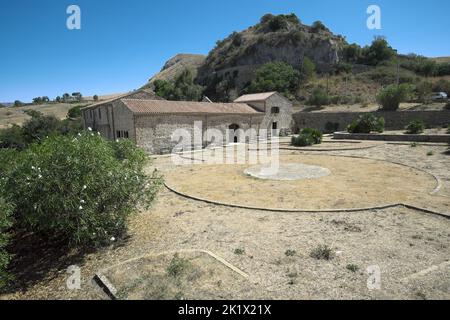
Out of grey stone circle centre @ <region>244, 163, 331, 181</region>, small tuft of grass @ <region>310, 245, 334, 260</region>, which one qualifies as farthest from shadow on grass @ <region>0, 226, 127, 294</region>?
grey stone circle centre @ <region>244, 163, 331, 181</region>

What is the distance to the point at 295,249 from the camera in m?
6.55

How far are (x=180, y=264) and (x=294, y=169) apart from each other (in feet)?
34.8

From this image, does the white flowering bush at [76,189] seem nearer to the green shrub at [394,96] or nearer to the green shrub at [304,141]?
the green shrub at [304,141]

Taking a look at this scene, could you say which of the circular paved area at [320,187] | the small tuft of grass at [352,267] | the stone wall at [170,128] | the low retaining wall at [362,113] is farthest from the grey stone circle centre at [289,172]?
the low retaining wall at [362,113]

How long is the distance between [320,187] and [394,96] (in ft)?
87.3

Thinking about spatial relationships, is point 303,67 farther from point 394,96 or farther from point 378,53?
point 394,96

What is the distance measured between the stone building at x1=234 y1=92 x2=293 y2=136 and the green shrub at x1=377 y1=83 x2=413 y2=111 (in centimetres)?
1075

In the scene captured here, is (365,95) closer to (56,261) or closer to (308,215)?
(308,215)

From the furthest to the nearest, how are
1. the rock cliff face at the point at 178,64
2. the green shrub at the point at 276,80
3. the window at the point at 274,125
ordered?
the rock cliff face at the point at 178,64
the green shrub at the point at 276,80
the window at the point at 274,125

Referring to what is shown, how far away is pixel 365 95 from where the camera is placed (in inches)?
1918

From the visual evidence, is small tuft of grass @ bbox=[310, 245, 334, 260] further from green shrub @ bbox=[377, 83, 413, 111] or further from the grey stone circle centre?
green shrub @ bbox=[377, 83, 413, 111]

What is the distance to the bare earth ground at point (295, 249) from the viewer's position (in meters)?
5.12

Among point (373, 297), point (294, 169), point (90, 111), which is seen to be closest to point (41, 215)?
point (373, 297)

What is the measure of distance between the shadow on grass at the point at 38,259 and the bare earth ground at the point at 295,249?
0.05 meters
